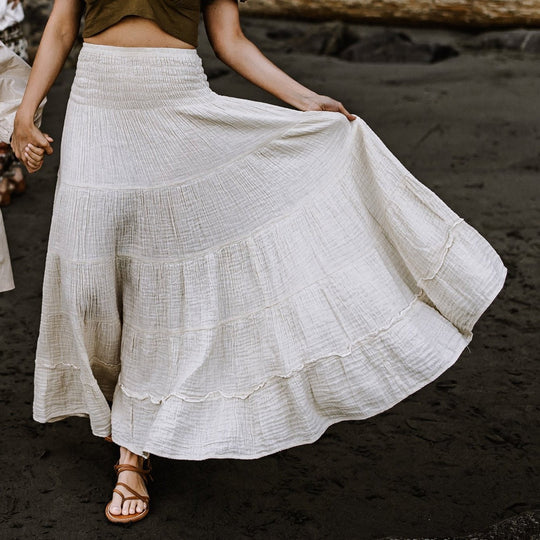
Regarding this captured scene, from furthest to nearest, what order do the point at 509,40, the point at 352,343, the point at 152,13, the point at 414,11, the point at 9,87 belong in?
the point at 414,11, the point at 509,40, the point at 9,87, the point at 352,343, the point at 152,13

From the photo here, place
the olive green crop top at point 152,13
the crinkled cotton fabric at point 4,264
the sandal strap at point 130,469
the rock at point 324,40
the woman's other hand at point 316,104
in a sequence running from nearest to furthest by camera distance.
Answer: the olive green crop top at point 152,13 < the woman's other hand at point 316,104 < the sandal strap at point 130,469 < the crinkled cotton fabric at point 4,264 < the rock at point 324,40

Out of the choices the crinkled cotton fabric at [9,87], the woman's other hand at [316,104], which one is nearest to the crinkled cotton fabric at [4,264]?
the crinkled cotton fabric at [9,87]

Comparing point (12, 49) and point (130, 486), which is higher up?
point (12, 49)

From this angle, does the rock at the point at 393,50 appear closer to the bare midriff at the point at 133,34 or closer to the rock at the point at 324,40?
the rock at the point at 324,40

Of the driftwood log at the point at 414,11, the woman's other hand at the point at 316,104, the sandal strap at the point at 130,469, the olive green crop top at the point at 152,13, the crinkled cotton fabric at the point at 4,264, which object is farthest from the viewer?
the driftwood log at the point at 414,11

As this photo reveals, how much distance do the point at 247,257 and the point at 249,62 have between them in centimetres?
58

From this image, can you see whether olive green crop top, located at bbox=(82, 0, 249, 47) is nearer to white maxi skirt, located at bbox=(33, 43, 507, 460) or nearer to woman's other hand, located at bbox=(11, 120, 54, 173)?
white maxi skirt, located at bbox=(33, 43, 507, 460)

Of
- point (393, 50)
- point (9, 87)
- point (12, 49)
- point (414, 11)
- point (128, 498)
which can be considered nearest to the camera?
point (128, 498)

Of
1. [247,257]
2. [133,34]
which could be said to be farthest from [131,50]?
[247,257]

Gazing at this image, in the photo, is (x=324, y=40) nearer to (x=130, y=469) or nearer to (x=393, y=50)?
(x=393, y=50)

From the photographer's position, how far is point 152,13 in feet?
7.86

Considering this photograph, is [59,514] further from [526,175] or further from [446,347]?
[526,175]

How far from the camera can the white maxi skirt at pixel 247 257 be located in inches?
98.0

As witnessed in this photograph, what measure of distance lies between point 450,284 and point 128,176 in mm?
983
